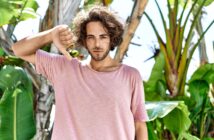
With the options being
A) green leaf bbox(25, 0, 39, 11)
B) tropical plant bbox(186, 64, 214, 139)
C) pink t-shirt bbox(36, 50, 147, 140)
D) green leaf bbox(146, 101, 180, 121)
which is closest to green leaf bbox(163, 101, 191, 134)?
green leaf bbox(146, 101, 180, 121)

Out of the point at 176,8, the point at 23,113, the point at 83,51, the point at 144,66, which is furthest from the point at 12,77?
the point at 144,66

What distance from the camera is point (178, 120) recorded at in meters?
2.08

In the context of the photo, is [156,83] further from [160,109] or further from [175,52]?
[160,109]

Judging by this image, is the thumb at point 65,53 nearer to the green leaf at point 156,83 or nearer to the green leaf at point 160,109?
the green leaf at point 160,109

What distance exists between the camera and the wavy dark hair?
1276mm

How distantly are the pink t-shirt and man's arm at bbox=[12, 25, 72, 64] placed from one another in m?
0.03

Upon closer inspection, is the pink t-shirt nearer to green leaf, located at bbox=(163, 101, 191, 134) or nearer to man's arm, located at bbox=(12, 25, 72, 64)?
man's arm, located at bbox=(12, 25, 72, 64)

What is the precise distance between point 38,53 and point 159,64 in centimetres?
132

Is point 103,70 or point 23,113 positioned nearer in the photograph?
point 103,70

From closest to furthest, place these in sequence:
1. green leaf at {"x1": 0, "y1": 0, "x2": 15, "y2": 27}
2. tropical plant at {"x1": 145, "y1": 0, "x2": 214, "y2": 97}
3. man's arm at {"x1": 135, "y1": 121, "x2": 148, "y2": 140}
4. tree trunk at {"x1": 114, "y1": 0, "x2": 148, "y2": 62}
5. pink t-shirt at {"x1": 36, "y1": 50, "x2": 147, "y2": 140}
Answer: pink t-shirt at {"x1": 36, "y1": 50, "x2": 147, "y2": 140}, man's arm at {"x1": 135, "y1": 121, "x2": 148, "y2": 140}, tree trunk at {"x1": 114, "y1": 0, "x2": 148, "y2": 62}, green leaf at {"x1": 0, "y1": 0, "x2": 15, "y2": 27}, tropical plant at {"x1": 145, "y1": 0, "x2": 214, "y2": 97}

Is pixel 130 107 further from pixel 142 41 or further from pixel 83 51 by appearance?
pixel 142 41

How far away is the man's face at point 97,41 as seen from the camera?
1.23 meters

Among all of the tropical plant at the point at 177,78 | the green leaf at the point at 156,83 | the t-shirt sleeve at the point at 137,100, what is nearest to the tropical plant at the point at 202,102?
the tropical plant at the point at 177,78

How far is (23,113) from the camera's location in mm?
1909
